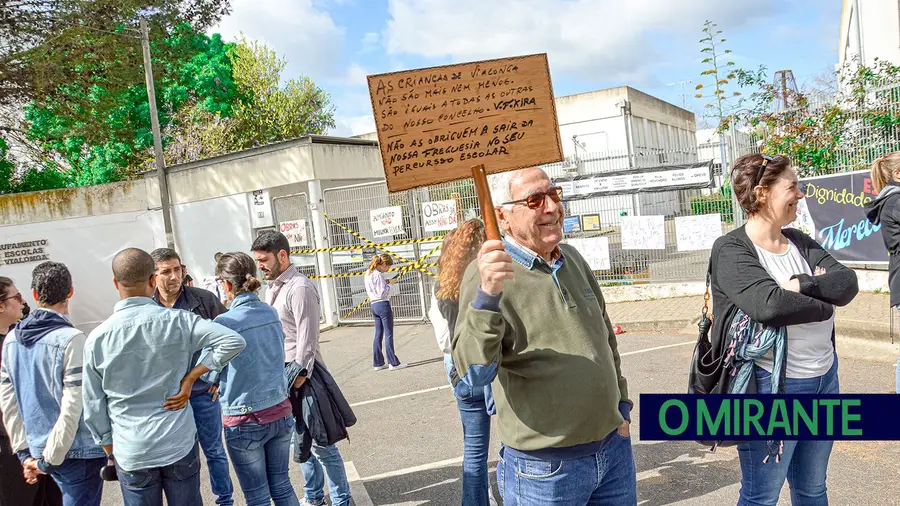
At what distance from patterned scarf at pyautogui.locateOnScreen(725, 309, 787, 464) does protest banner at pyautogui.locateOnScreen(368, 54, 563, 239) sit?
1.14 m

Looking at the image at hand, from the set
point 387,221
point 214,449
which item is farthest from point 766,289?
point 387,221

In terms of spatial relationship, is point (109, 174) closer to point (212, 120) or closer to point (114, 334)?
point (212, 120)

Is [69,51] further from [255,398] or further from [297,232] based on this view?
[255,398]

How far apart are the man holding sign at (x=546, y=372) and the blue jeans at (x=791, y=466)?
0.69 metres

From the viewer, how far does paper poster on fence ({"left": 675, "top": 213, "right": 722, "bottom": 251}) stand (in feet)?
34.5

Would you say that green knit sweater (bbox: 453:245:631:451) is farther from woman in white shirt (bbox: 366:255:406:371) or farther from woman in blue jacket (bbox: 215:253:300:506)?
woman in white shirt (bbox: 366:255:406:371)

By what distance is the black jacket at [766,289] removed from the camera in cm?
251

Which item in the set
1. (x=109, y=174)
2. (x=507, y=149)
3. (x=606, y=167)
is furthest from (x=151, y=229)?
(x=507, y=149)

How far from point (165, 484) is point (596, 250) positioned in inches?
376

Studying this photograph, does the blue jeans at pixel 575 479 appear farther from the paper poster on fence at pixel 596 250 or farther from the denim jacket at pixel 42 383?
the paper poster on fence at pixel 596 250

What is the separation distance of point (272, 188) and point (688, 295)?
32.8ft

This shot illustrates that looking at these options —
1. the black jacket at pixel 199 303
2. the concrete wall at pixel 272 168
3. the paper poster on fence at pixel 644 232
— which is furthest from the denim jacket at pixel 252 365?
the concrete wall at pixel 272 168

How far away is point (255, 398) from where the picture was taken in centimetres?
354

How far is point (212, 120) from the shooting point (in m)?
25.7
